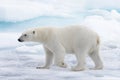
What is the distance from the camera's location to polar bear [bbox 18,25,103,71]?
22.5 ft

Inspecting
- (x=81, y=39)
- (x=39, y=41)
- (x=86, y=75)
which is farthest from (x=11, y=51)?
(x=86, y=75)

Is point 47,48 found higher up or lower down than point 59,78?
higher up

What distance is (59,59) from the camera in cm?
689

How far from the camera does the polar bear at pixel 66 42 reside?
270 inches

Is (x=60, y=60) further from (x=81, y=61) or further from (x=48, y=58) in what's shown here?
(x=48, y=58)

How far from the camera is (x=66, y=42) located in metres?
7.13

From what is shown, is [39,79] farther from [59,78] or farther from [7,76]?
[7,76]

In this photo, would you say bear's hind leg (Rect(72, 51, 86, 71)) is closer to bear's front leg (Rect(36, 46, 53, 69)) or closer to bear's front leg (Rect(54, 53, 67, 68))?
bear's front leg (Rect(54, 53, 67, 68))

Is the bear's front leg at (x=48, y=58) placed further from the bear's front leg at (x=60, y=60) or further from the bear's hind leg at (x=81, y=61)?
the bear's hind leg at (x=81, y=61)

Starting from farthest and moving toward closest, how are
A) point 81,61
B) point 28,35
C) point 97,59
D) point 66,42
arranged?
point 28,35 → point 97,59 → point 66,42 → point 81,61

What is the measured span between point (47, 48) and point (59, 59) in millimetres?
675

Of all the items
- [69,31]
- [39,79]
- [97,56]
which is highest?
[69,31]

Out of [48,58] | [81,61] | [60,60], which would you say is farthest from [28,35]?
[81,61]

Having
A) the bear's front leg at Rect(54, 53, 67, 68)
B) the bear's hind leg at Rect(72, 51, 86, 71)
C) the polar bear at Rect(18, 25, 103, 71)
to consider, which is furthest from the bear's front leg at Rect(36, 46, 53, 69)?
the bear's hind leg at Rect(72, 51, 86, 71)
